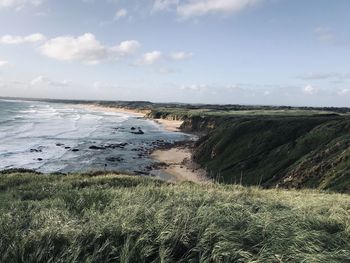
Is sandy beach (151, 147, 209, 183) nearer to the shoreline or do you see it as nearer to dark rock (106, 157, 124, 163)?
the shoreline

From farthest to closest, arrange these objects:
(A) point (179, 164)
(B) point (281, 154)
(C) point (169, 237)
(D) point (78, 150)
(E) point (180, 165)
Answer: (D) point (78, 150) < (A) point (179, 164) < (E) point (180, 165) < (B) point (281, 154) < (C) point (169, 237)

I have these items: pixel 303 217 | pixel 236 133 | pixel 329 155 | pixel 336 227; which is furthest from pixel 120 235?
pixel 236 133

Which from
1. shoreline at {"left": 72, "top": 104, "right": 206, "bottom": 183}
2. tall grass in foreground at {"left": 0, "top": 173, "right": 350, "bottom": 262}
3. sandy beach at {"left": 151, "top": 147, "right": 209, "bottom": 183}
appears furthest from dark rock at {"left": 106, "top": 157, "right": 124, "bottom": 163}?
tall grass in foreground at {"left": 0, "top": 173, "right": 350, "bottom": 262}

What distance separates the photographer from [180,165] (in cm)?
5472

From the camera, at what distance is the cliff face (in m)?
34.0

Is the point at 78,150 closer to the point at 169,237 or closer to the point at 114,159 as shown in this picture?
the point at 114,159

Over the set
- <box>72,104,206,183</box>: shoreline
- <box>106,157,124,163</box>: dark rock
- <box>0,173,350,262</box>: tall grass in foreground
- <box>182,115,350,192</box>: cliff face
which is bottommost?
<box>106,157,124,163</box>: dark rock

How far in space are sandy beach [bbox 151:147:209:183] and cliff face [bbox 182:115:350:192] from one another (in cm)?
146

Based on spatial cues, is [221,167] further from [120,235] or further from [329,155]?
[120,235]

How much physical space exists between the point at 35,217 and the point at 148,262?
3312mm

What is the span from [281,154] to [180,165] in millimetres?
14901

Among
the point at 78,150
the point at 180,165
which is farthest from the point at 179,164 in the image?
the point at 78,150

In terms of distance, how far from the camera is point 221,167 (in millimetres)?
48969

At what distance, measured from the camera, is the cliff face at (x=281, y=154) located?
3403 centimetres
